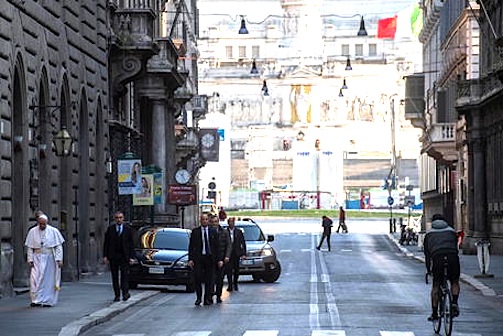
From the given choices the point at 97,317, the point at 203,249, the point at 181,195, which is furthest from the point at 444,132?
the point at 97,317

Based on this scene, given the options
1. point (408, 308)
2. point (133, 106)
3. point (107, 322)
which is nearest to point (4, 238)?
point (107, 322)

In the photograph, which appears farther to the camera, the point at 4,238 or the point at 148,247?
the point at 148,247

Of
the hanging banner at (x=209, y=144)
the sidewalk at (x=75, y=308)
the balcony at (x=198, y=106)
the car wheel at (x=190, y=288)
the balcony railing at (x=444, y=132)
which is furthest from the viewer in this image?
the balcony at (x=198, y=106)

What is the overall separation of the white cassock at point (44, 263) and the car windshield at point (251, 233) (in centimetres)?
1505

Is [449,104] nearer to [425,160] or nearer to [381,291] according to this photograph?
[425,160]

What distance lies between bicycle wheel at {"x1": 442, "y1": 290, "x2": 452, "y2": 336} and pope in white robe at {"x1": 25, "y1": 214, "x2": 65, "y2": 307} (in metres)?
8.65

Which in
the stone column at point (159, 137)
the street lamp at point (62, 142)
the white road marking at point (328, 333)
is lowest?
the white road marking at point (328, 333)

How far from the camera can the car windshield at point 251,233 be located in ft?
149

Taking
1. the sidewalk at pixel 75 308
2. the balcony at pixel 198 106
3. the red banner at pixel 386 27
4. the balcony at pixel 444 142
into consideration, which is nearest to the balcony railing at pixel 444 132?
the balcony at pixel 444 142

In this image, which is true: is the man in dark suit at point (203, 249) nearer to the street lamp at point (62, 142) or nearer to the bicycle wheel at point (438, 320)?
the street lamp at point (62, 142)

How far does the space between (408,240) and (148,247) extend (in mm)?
44972

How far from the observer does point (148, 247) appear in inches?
1500

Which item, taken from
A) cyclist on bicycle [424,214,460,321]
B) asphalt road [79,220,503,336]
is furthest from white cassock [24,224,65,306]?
cyclist on bicycle [424,214,460,321]

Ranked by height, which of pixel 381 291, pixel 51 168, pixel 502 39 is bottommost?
pixel 381 291
